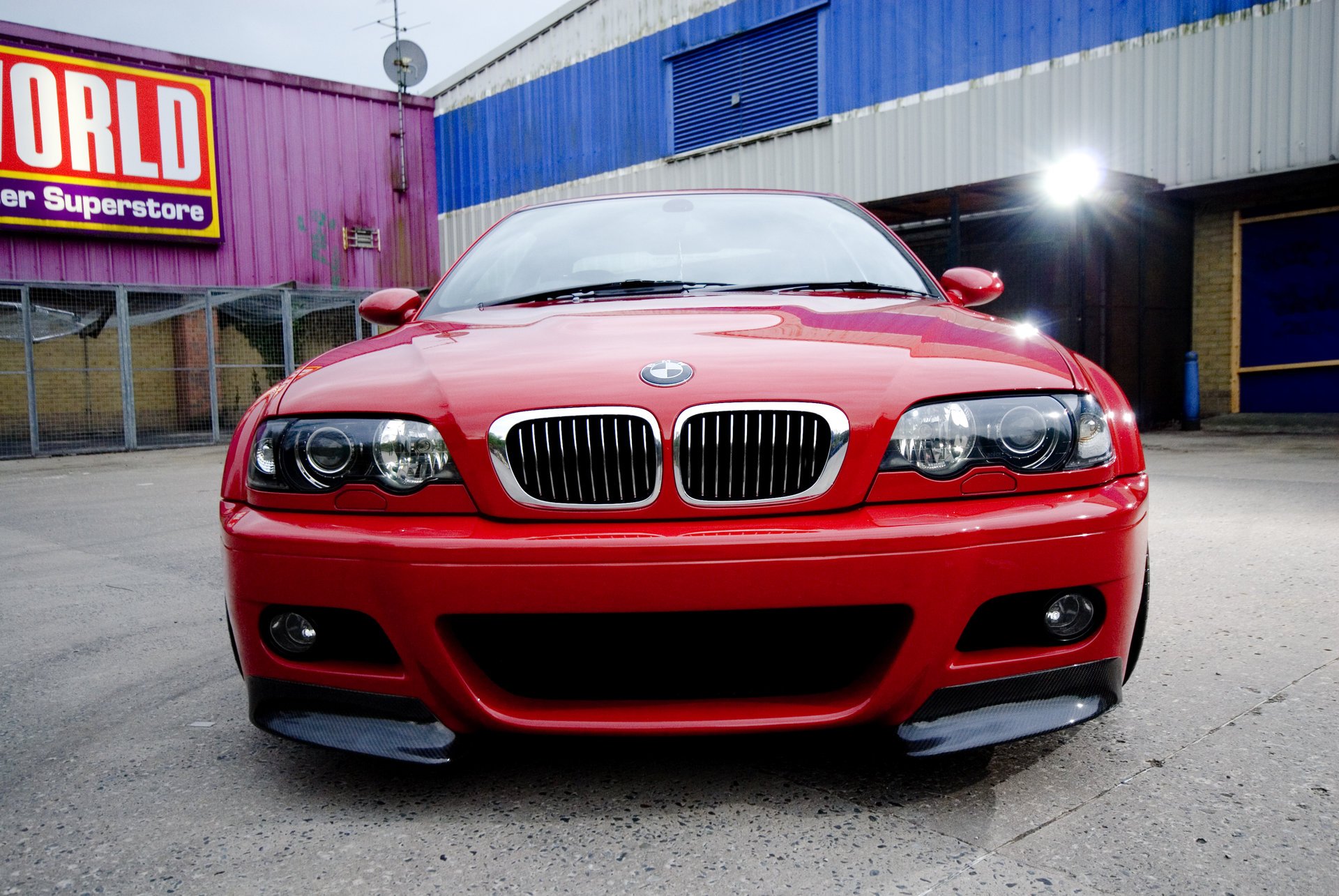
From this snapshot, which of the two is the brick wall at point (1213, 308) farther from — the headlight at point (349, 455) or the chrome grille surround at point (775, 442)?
the headlight at point (349, 455)

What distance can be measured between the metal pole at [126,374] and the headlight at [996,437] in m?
13.7

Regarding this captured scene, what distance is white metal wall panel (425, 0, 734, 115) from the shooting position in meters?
15.7

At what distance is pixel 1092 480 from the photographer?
1885mm

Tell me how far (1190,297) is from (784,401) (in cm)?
1220

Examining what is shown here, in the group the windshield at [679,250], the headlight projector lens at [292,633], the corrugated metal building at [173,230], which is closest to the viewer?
the headlight projector lens at [292,633]

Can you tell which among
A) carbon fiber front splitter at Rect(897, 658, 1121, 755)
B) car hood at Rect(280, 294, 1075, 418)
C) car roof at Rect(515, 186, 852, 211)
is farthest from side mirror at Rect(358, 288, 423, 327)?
carbon fiber front splitter at Rect(897, 658, 1121, 755)

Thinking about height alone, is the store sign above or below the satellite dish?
below

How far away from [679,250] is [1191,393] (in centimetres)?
1063

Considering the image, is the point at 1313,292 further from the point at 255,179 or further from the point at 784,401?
the point at 255,179

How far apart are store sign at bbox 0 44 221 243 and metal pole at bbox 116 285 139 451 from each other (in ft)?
9.41

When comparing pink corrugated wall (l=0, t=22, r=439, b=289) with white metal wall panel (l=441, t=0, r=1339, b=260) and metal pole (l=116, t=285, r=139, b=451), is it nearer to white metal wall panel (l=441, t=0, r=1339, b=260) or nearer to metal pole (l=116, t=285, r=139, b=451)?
metal pole (l=116, t=285, r=139, b=451)

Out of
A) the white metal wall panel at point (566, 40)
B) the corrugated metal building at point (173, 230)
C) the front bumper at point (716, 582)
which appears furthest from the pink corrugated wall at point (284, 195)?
the front bumper at point (716, 582)

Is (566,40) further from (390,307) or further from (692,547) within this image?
(692,547)

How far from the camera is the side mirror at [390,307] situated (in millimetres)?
3070
